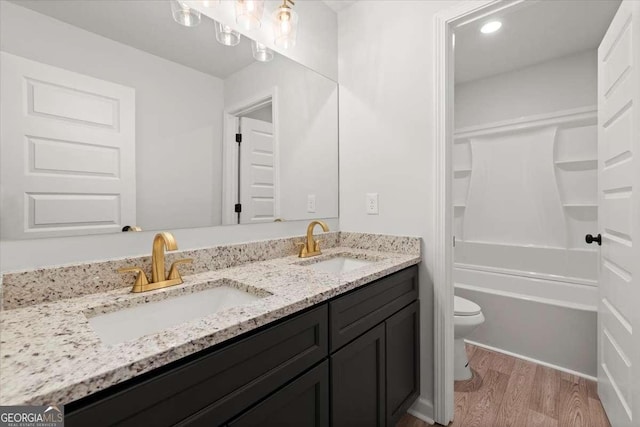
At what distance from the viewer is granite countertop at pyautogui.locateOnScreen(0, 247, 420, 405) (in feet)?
1.61

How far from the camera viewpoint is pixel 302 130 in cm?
178

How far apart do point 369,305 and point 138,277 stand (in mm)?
845

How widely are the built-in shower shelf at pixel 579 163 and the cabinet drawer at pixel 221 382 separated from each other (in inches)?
109

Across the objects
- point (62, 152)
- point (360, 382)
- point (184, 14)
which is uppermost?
point (184, 14)

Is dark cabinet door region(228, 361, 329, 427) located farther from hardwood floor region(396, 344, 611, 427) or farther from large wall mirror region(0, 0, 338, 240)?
hardwood floor region(396, 344, 611, 427)

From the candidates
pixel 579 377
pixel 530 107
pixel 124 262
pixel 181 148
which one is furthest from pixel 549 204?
pixel 124 262

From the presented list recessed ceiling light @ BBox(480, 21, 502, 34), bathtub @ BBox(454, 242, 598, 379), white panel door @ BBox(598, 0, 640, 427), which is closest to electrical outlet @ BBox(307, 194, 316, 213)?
white panel door @ BBox(598, 0, 640, 427)

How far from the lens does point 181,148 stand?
121cm

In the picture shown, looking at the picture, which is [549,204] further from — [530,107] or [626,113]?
[626,113]

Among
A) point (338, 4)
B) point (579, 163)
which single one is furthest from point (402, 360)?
point (579, 163)

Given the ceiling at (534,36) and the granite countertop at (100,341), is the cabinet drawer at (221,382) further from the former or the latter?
the ceiling at (534,36)

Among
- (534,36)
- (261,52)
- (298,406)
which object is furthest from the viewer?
(534,36)

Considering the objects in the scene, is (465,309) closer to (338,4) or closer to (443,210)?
(443,210)

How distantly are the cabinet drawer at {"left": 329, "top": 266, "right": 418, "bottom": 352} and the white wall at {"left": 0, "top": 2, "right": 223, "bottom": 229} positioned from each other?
68 centimetres
